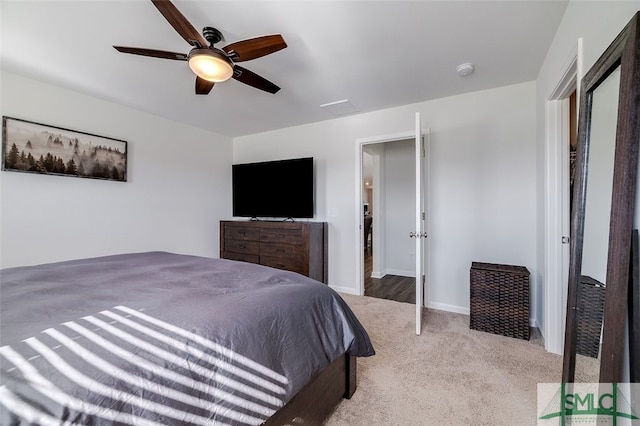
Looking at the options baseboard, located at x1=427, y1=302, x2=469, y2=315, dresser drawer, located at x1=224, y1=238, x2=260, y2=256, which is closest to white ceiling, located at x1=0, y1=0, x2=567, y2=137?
dresser drawer, located at x1=224, y1=238, x2=260, y2=256

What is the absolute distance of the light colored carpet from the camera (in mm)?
1469

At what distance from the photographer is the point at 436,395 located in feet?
5.34

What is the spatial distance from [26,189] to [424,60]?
3.83 m

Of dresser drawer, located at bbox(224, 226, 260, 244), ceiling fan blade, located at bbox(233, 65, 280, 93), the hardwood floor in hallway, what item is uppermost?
ceiling fan blade, located at bbox(233, 65, 280, 93)

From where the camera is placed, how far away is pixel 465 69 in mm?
2350

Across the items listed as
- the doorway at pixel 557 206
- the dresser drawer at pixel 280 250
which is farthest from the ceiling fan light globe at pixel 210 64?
the doorway at pixel 557 206

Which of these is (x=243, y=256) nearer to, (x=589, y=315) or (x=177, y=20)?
(x=177, y=20)

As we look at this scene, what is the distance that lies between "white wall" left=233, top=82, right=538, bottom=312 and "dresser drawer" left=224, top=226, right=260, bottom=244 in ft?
4.50

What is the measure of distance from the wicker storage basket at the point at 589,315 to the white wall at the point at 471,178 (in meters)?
1.62

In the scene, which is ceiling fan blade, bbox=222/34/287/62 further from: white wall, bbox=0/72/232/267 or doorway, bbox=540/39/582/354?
white wall, bbox=0/72/232/267

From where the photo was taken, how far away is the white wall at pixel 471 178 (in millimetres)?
2658

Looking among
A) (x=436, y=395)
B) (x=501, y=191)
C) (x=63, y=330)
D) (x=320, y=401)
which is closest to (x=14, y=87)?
(x=63, y=330)

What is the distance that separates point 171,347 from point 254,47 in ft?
5.41

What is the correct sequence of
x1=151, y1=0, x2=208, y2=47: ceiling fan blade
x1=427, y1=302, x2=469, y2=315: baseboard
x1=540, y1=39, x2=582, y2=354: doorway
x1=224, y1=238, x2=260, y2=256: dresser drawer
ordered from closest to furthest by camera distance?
1. x1=151, y1=0, x2=208, y2=47: ceiling fan blade
2. x1=540, y1=39, x2=582, y2=354: doorway
3. x1=427, y1=302, x2=469, y2=315: baseboard
4. x1=224, y1=238, x2=260, y2=256: dresser drawer
